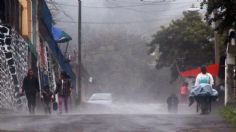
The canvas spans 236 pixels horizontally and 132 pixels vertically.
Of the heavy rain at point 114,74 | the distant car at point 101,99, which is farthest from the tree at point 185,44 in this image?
the distant car at point 101,99

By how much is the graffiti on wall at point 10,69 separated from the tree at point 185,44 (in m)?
26.9

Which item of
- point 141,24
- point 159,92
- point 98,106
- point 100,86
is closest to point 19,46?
point 98,106

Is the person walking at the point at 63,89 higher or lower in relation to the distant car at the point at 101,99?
higher

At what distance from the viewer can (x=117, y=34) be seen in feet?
293

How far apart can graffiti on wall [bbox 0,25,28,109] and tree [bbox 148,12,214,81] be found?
88.3 feet

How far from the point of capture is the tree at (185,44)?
5306cm

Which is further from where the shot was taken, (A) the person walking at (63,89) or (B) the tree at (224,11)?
(A) the person walking at (63,89)

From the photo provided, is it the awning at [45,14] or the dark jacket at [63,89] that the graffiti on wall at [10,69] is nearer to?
the dark jacket at [63,89]

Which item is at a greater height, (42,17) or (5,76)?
(42,17)

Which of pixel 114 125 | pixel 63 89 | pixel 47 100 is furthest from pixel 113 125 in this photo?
pixel 47 100

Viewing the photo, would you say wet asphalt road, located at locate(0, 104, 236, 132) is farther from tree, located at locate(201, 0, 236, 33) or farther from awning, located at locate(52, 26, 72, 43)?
awning, located at locate(52, 26, 72, 43)

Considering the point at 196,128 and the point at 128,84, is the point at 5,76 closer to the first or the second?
the point at 196,128

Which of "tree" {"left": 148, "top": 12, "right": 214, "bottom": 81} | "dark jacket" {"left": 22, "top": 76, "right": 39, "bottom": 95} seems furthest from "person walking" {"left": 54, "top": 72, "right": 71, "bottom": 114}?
"tree" {"left": 148, "top": 12, "right": 214, "bottom": 81}

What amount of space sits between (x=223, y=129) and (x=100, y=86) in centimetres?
7353
